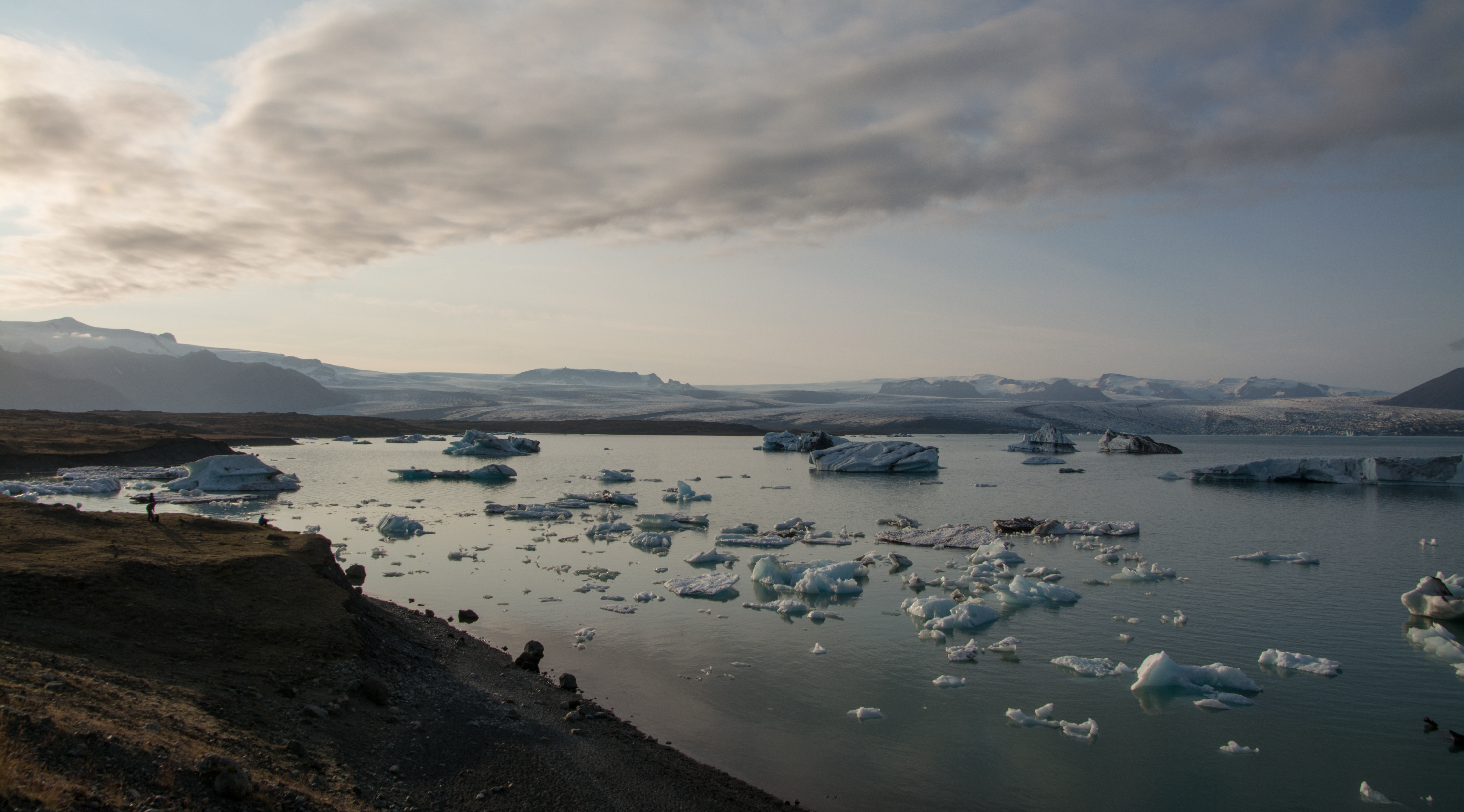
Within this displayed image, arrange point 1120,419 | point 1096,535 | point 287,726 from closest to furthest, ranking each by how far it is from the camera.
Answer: point 287,726 < point 1096,535 < point 1120,419

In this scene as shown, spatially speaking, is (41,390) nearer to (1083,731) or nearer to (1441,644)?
(1083,731)

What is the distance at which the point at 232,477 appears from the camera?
2994 cm

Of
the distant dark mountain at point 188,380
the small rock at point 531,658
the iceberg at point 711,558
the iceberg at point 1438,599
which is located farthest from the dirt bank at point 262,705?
the distant dark mountain at point 188,380

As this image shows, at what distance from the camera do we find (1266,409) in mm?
108125

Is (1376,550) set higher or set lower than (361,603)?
lower

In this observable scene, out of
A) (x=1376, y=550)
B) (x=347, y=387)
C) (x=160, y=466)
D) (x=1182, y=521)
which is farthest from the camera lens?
(x=347, y=387)

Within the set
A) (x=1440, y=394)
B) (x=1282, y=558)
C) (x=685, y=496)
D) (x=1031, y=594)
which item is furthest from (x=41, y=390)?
(x=1440, y=394)

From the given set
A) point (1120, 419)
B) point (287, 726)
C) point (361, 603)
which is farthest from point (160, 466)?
point (1120, 419)

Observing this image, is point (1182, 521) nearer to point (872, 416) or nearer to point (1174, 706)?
point (1174, 706)

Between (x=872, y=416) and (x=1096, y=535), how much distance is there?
87002 millimetres

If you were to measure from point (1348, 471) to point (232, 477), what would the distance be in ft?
161

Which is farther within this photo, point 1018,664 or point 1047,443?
point 1047,443

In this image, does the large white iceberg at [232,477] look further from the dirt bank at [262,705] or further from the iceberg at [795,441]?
the iceberg at [795,441]

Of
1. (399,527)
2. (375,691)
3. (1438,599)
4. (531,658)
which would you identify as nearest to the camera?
(375,691)
